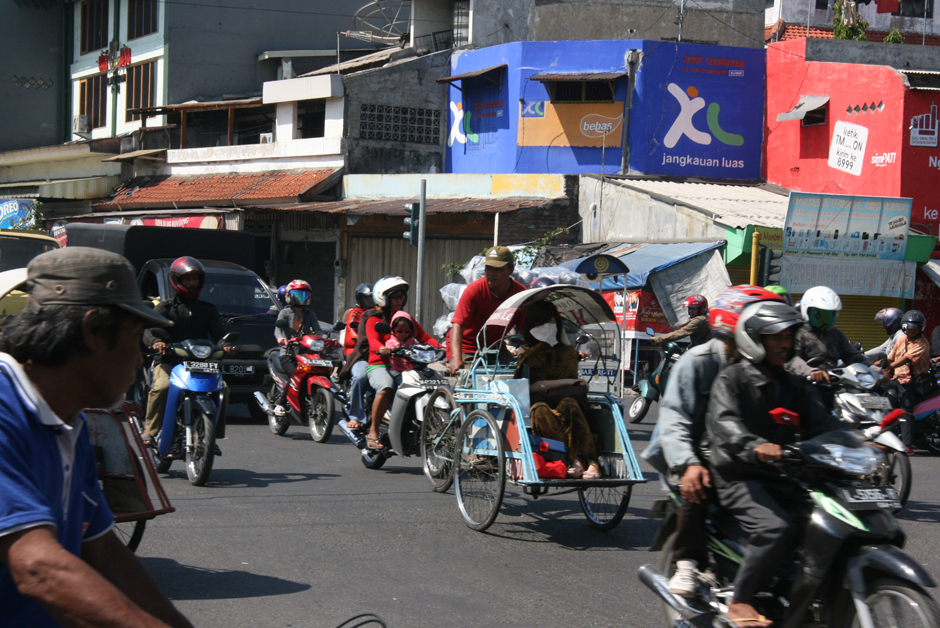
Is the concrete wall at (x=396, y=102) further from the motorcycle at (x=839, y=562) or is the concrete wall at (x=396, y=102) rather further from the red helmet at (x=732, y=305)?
the motorcycle at (x=839, y=562)

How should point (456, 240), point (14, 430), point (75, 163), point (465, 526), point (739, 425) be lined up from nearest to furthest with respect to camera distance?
point (14, 430)
point (739, 425)
point (465, 526)
point (456, 240)
point (75, 163)

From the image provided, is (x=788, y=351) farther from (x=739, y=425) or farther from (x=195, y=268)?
(x=195, y=268)

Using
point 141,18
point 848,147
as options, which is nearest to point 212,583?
point 848,147

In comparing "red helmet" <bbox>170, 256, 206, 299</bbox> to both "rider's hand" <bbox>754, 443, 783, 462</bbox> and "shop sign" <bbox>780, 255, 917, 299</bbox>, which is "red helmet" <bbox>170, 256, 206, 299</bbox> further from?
"shop sign" <bbox>780, 255, 917, 299</bbox>

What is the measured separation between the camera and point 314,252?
2470 cm

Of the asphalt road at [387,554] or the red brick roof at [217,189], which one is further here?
the red brick roof at [217,189]

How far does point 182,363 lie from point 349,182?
1639cm

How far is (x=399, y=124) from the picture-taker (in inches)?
979

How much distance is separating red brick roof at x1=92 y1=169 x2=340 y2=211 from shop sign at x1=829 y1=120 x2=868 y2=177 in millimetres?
11339

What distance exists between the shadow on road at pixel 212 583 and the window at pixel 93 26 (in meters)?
32.6

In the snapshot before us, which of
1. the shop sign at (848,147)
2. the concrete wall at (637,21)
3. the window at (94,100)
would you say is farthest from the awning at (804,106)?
the window at (94,100)

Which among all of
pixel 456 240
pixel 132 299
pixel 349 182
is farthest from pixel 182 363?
pixel 349 182

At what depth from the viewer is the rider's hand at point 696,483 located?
12.9 feet

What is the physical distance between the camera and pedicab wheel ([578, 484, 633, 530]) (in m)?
6.41
